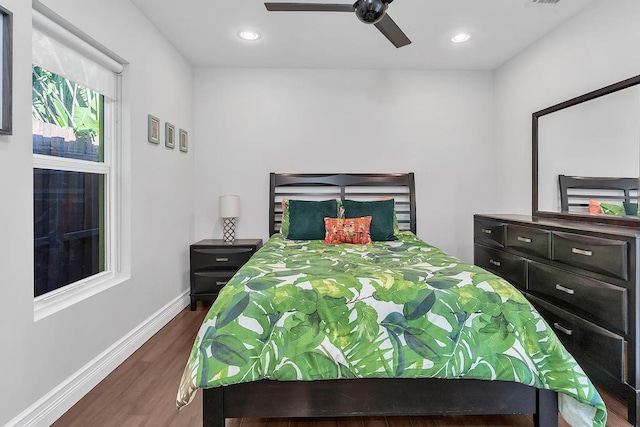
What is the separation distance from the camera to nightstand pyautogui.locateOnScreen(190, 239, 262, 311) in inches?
146

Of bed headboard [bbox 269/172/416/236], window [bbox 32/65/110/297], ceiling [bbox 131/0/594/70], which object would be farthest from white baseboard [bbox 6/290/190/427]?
ceiling [bbox 131/0/594/70]

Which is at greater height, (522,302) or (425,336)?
(522,302)

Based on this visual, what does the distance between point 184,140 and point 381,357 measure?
10.3ft

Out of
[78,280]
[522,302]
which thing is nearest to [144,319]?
[78,280]

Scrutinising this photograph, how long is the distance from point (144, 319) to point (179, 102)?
216 centimetres

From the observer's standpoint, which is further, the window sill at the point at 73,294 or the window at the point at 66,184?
the window at the point at 66,184

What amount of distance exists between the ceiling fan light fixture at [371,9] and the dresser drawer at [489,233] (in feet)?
→ 6.89

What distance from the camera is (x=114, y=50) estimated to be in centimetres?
256

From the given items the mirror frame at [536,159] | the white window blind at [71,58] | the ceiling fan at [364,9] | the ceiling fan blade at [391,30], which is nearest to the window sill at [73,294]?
the white window blind at [71,58]

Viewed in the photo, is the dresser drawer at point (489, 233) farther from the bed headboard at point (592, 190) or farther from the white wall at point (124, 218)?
the white wall at point (124, 218)

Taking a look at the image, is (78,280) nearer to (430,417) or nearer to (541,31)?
(430,417)

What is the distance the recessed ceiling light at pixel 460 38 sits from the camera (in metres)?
3.37

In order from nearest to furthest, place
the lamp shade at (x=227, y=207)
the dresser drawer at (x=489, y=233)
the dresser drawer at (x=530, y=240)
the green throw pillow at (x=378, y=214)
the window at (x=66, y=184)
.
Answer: the window at (x=66, y=184)
the dresser drawer at (x=530, y=240)
the dresser drawer at (x=489, y=233)
the green throw pillow at (x=378, y=214)
the lamp shade at (x=227, y=207)

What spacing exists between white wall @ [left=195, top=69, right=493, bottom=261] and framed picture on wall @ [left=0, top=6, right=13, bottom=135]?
2564 mm
